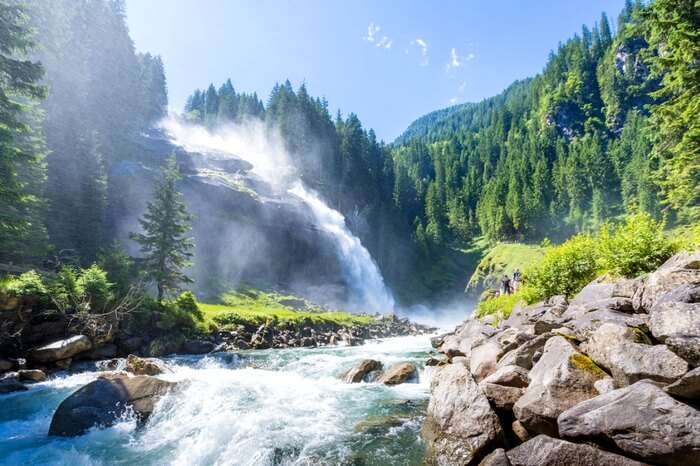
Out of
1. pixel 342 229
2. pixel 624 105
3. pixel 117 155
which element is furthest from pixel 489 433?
pixel 624 105

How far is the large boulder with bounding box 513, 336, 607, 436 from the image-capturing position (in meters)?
6.43

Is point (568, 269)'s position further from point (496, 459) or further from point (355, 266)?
point (355, 266)

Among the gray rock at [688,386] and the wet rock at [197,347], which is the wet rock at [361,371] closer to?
the gray rock at [688,386]

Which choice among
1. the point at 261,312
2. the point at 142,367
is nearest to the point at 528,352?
the point at 142,367

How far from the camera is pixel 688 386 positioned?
5023 millimetres

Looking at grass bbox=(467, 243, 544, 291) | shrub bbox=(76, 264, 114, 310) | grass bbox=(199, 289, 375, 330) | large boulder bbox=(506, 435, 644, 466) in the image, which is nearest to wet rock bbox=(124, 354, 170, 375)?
shrub bbox=(76, 264, 114, 310)

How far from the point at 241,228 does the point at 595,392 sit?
60.9 meters

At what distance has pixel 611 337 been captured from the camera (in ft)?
22.5

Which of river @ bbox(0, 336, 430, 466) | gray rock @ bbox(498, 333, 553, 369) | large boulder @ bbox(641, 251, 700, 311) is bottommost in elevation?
river @ bbox(0, 336, 430, 466)

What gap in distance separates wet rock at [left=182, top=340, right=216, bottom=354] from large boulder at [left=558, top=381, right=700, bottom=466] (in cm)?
2392

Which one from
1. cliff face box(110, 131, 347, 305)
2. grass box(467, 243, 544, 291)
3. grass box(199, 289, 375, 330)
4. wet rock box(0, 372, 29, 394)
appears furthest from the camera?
grass box(467, 243, 544, 291)

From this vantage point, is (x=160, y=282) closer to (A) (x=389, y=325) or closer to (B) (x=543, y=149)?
(A) (x=389, y=325)

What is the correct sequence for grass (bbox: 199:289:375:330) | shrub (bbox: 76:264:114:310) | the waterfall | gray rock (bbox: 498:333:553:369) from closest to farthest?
1. gray rock (bbox: 498:333:553:369)
2. shrub (bbox: 76:264:114:310)
3. grass (bbox: 199:289:375:330)
4. the waterfall

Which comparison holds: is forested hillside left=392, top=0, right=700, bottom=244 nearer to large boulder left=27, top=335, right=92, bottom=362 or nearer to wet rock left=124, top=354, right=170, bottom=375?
wet rock left=124, top=354, right=170, bottom=375
